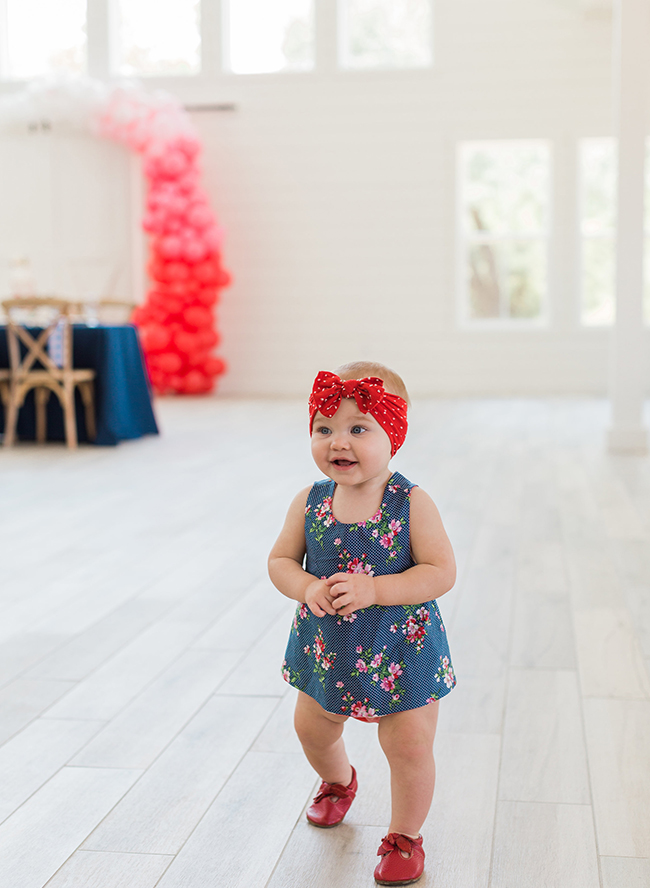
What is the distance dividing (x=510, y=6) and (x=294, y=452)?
18.1 ft

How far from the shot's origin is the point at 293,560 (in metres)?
1.36

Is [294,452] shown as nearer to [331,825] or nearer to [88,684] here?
[88,684]

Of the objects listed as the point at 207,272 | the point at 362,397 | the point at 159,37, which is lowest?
the point at 362,397

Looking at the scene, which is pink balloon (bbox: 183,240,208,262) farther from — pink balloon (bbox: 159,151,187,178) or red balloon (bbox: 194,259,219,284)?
pink balloon (bbox: 159,151,187,178)

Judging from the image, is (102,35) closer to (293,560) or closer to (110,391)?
(110,391)

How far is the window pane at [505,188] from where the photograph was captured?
9062 millimetres

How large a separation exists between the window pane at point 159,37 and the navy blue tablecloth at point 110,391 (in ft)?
14.6

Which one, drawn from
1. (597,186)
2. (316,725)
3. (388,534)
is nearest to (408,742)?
(316,725)

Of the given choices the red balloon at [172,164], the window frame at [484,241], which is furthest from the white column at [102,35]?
the window frame at [484,241]

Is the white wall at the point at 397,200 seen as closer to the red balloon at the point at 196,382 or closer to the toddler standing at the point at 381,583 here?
the red balloon at the point at 196,382

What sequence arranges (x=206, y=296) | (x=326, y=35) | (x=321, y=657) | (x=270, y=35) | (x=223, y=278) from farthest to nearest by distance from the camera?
(x=270, y=35) → (x=326, y=35) → (x=223, y=278) → (x=206, y=296) → (x=321, y=657)

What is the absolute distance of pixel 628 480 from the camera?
4504 millimetres

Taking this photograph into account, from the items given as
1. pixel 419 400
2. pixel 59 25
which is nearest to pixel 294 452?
pixel 419 400

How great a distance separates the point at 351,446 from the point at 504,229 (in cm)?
839
